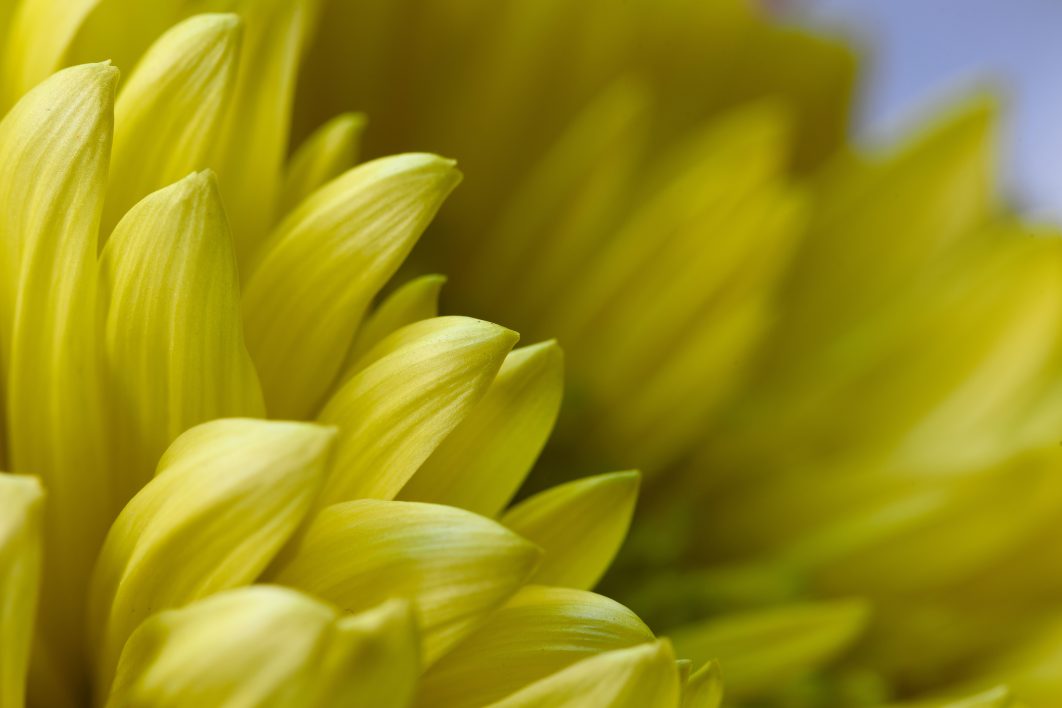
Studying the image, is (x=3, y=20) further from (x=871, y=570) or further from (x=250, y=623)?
(x=871, y=570)

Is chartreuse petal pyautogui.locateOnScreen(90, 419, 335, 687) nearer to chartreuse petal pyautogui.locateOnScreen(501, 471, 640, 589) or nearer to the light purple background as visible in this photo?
chartreuse petal pyautogui.locateOnScreen(501, 471, 640, 589)

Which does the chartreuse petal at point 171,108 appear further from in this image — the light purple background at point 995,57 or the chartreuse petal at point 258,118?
the light purple background at point 995,57

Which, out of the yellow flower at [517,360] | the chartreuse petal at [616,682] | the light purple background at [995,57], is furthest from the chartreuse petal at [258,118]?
the light purple background at [995,57]

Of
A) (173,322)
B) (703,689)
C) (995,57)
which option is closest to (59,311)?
(173,322)

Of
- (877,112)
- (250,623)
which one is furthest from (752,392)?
(250,623)

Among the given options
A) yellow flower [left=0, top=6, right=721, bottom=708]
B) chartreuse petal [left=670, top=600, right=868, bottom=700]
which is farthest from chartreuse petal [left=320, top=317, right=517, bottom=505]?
chartreuse petal [left=670, top=600, right=868, bottom=700]

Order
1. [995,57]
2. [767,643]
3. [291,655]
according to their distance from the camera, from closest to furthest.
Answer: [291,655]
[767,643]
[995,57]

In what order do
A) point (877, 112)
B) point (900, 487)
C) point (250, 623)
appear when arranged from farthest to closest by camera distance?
point (877, 112) < point (900, 487) < point (250, 623)

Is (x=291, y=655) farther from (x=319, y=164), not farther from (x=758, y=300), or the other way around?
(x=758, y=300)
